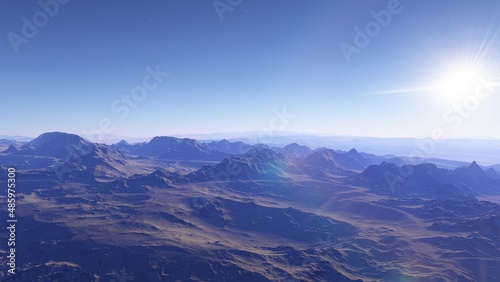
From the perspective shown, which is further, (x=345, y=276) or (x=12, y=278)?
(x=345, y=276)

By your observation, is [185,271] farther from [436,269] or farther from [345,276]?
[436,269]

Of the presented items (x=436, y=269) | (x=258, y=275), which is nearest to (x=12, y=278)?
(x=258, y=275)

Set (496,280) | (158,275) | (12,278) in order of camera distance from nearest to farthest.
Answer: (12,278), (158,275), (496,280)

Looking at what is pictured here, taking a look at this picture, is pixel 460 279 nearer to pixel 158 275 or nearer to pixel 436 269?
pixel 436 269

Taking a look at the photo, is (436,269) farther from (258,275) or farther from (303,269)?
(258,275)

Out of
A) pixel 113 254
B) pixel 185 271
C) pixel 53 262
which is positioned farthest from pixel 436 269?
pixel 53 262

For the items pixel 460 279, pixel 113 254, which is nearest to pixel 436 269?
pixel 460 279

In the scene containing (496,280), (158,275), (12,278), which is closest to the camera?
(12,278)

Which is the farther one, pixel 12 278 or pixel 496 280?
pixel 496 280
